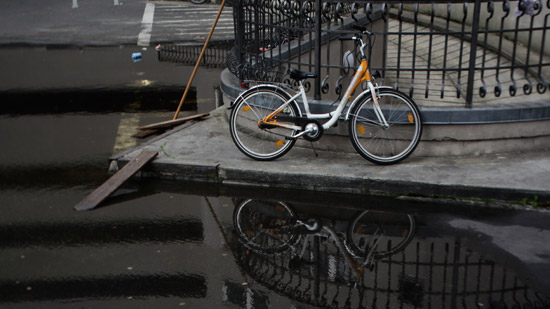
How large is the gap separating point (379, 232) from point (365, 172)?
1150mm

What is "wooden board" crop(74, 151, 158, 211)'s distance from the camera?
6777mm

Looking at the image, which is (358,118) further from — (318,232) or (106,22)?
(106,22)

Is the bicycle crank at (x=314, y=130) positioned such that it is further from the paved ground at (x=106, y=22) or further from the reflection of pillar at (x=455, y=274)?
the paved ground at (x=106, y=22)

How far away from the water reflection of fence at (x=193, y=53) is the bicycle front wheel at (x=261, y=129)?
6587 mm

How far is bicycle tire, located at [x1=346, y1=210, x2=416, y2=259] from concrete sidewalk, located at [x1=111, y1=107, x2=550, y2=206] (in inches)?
20.8

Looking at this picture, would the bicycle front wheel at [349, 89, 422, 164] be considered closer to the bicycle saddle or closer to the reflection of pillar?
the bicycle saddle

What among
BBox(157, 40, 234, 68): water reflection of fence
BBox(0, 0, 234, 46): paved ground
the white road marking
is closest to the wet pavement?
BBox(157, 40, 234, 68): water reflection of fence

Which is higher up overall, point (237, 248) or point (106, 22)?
point (237, 248)

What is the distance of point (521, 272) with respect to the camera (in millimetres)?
5145

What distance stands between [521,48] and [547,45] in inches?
30.2

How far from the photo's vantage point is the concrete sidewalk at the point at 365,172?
260 inches

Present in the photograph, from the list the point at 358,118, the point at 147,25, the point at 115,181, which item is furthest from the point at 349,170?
the point at 147,25

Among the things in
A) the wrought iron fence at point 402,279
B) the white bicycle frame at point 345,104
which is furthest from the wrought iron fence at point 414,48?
the wrought iron fence at point 402,279

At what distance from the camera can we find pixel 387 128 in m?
7.33
